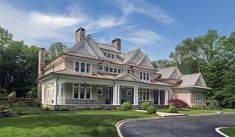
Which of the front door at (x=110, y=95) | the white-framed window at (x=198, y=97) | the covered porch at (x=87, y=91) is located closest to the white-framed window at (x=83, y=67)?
the covered porch at (x=87, y=91)

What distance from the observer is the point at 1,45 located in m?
52.3

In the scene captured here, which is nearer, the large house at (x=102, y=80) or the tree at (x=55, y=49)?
the large house at (x=102, y=80)

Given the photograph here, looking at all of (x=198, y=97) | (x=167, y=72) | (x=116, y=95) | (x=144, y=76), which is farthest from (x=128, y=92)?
(x=198, y=97)

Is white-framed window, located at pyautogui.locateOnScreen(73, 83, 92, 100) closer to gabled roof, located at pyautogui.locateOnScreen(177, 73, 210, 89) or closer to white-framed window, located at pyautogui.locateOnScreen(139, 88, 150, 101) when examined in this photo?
white-framed window, located at pyautogui.locateOnScreen(139, 88, 150, 101)

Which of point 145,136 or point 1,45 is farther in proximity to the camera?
point 1,45

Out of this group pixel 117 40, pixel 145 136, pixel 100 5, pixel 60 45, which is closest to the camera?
pixel 145 136

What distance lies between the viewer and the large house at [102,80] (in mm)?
28094

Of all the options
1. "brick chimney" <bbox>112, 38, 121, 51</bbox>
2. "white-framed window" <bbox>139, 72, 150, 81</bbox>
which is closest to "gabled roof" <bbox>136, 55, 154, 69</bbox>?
"white-framed window" <bbox>139, 72, 150, 81</bbox>

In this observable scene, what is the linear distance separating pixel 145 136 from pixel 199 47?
55.4 m

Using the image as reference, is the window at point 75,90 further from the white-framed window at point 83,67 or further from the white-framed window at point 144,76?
the white-framed window at point 144,76

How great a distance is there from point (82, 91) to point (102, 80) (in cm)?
291

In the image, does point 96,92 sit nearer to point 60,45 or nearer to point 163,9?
point 163,9

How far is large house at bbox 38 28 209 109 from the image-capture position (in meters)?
28.1

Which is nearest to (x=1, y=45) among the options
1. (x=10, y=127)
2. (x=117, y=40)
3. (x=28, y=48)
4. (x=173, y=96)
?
(x=28, y=48)
